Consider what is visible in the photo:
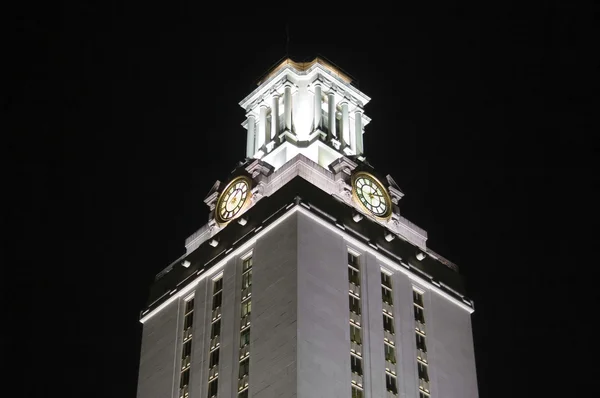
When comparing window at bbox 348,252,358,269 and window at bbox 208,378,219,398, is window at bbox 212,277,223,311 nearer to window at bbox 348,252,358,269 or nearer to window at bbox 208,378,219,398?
window at bbox 208,378,219,398

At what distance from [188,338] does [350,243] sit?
15.0m

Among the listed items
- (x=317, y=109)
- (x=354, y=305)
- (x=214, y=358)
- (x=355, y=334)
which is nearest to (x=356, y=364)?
(x=355, y=334)

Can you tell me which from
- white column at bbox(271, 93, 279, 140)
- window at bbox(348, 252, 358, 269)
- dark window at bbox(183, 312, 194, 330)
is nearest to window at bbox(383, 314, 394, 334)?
window at bbox(348, 252, 358, 269)

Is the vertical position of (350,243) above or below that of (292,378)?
above

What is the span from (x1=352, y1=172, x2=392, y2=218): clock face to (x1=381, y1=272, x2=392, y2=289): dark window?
6003mm

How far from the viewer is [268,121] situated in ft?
392

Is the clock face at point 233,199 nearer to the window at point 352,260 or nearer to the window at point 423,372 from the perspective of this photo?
the window at point 352,260

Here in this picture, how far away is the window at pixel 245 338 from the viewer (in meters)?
96.1

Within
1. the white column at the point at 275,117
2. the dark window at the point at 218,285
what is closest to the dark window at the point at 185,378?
the dark window at the point at 218,285

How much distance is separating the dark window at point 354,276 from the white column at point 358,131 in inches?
712

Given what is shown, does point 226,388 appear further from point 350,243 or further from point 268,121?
point 268,121

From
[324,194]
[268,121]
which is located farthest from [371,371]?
[268,121]

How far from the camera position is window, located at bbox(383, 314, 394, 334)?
100312 millimetres

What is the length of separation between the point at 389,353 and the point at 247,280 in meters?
12.4
